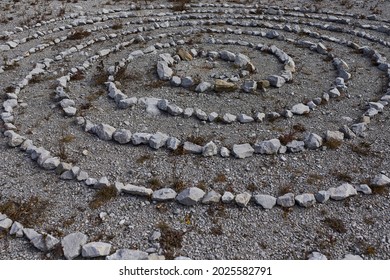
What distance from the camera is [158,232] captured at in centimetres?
714

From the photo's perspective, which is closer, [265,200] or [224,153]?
[265,200]

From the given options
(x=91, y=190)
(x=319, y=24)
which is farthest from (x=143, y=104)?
(x=319, y=24)

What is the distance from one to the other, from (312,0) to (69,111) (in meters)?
16.2

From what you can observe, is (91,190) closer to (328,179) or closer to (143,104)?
(143,104)

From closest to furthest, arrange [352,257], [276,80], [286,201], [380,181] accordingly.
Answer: [352,257]
[286,201]
[380,181]
[276,80]

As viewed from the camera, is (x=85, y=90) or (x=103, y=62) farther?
(x=103, y=62)

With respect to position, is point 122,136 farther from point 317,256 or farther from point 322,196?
point 317,256

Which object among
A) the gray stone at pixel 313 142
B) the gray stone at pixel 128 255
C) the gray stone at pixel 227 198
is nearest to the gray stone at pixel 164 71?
the gray stone at pixel 313 142

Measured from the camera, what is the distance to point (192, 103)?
1159 cm

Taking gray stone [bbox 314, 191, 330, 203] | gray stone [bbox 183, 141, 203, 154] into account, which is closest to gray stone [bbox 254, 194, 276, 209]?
gray stone [bbox 314, 191, 330, 203]

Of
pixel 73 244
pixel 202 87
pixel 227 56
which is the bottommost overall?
pixel 73 244

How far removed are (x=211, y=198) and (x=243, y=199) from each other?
2.10ft

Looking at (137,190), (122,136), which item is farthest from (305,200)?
(122,136)

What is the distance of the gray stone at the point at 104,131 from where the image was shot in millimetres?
9781
